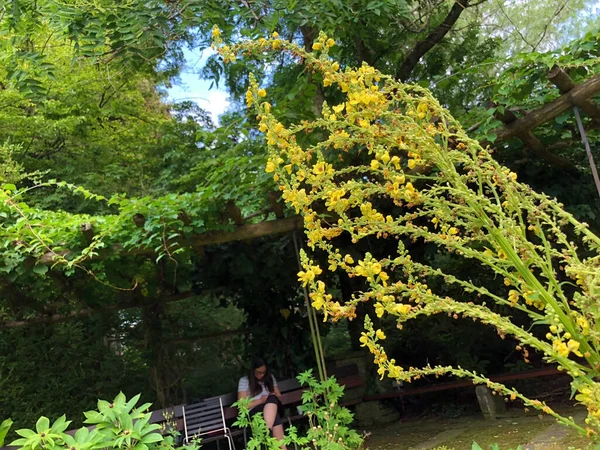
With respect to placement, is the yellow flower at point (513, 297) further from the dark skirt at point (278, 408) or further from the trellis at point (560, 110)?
the dark skirt at point (278, 408)

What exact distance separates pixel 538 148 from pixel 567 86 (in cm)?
100

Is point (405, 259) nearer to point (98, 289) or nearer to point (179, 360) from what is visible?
point (98, 289)

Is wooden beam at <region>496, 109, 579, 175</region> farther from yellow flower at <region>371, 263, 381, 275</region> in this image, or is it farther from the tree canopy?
yellow flower at <region>371, 263, 381, 275</region>

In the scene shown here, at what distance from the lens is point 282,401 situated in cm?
480

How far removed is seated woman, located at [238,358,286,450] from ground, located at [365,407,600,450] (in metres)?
0.83

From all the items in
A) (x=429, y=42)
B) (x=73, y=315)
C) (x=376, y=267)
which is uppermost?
(x=429, y=42)

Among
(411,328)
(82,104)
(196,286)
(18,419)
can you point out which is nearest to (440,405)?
(411,328)

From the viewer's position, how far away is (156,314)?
19.7 ft

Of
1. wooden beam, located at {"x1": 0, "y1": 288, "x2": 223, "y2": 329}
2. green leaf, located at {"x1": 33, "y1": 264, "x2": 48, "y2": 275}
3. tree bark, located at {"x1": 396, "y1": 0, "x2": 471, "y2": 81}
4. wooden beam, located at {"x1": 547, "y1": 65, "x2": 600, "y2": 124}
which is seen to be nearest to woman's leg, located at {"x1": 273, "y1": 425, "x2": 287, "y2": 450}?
wooden beam, located at {"x1": 0, "y1": 288, "x2": 223, "y2": 329}

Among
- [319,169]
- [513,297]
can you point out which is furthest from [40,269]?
[513,297]

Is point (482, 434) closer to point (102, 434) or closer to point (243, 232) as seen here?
point (243, 232)

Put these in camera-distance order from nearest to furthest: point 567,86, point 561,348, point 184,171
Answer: point 561,348
point 567,86
point 184,171

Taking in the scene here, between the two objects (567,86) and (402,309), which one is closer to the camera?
(402,309)

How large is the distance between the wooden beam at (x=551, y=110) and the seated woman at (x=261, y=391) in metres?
2.71
